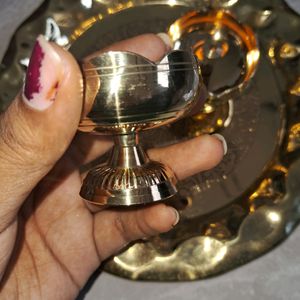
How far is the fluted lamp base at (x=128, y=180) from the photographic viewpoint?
1.78 ft

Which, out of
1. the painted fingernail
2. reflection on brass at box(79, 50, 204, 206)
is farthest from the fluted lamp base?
the painted fingernail

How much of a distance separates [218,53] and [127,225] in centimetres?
31

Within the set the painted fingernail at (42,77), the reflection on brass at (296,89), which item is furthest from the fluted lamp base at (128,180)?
the reflection on brass at (296,89)

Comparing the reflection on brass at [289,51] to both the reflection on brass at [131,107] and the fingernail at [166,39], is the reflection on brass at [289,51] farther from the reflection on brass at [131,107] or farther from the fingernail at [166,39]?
the reflection on brass at [131,107]

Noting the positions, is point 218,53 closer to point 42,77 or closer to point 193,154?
point 193,154

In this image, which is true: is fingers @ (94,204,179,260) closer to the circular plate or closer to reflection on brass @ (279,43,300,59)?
the circular plate

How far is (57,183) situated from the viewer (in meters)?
0.73

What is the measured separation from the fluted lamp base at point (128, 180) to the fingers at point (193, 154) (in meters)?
0.09

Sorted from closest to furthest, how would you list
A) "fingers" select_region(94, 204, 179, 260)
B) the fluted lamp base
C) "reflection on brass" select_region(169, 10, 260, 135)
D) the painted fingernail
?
the painted fingernail → the fluted lamp base → "fingers" select_region(94, 204, 179, 260) → "reflection on brass" select_region(169, 10, 260, 135)

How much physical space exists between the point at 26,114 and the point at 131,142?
0.15 metres

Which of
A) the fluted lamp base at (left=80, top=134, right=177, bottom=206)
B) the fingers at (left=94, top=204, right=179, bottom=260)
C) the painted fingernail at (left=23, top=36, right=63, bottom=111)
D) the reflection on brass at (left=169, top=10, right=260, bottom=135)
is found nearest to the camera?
the painted fingernail at (left=23, top=36, right=63, bottom=111)

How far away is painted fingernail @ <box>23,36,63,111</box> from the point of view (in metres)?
0.42

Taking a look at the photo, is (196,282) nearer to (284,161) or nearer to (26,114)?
(284,161)

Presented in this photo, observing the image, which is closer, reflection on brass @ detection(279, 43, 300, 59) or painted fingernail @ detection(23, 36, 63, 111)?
painted fingernail @ detection(23, 36, 63, 111)
